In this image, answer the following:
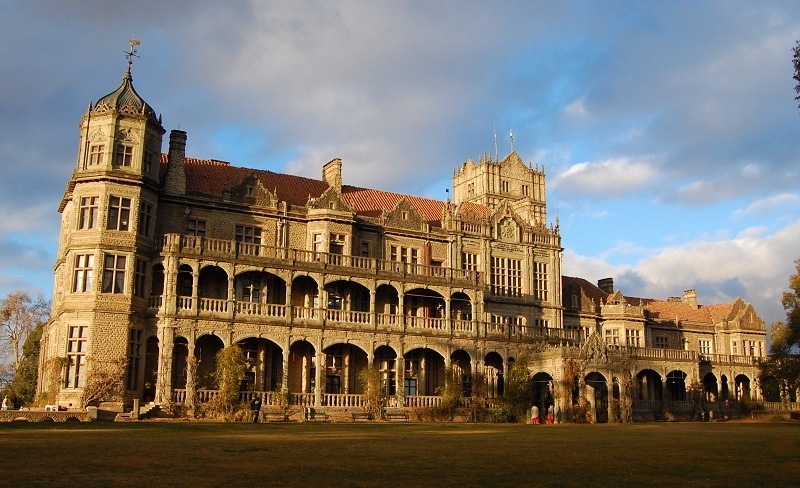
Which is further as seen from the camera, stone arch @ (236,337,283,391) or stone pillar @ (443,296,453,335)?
stone pillar @ (443,296,453,335)

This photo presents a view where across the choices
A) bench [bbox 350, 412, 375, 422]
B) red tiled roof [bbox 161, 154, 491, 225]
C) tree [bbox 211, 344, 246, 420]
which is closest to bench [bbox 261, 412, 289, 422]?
tree [bbox 211, 344, 246, 420]

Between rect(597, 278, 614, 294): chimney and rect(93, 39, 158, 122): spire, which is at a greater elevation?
rect(93, 39, 158, 122): spire

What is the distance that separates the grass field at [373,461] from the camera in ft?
41.7

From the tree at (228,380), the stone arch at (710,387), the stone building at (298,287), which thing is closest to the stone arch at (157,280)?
the stone building at (298,287)

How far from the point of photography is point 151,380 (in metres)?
37.7

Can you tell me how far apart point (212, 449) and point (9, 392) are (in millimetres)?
40772

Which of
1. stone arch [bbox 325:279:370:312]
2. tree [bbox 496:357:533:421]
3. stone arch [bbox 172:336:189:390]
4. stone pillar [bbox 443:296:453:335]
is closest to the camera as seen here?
stone arch [bbox 172:336:189:390]

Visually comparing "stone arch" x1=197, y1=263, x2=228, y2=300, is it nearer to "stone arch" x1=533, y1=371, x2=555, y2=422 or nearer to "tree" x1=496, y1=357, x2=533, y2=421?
"tree" x1=496, y1=357, x2=533, y2=421

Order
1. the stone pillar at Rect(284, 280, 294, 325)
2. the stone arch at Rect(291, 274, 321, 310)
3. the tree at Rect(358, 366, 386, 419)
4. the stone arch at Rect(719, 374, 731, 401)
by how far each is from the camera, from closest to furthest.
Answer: the tree at Rect(358, 366, 386, 419), the stone pillar at Rect(284, 280, 294, 325), the stone arch at Rect(291, 274, 321, 310), the stone arch at Rect(719, 374, 731, 401)

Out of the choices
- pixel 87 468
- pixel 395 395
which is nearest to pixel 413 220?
pixel 395 395

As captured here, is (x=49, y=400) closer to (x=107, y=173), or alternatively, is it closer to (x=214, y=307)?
(x=214, y=307)

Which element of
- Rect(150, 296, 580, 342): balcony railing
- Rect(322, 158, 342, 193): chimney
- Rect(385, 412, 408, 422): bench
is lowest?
Rect(385, 412, 408, 422): bench

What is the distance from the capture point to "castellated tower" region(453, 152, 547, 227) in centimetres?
5803

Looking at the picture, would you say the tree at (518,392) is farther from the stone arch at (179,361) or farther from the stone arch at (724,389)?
the stone arch at (724,389)
